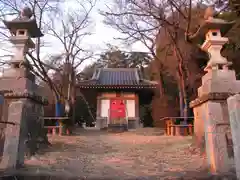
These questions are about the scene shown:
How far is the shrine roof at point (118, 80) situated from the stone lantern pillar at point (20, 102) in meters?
10.6

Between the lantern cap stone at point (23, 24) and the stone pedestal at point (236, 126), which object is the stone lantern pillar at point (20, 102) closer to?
the lantern cap stone at point (23, 24)

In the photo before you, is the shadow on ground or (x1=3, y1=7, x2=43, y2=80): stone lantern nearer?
the shadow on ground

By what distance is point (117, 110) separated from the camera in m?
17.5

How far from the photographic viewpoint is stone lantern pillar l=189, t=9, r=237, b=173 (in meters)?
4.21

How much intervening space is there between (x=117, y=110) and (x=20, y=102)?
1294 cm

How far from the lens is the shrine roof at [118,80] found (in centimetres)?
1659

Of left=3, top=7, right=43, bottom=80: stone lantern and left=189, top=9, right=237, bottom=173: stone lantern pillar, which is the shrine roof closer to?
left=3, top=7, right=43, bottom=80: stone lantern

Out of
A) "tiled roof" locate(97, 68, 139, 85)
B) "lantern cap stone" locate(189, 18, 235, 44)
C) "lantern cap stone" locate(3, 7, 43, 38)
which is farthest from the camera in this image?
"tiled roof" locate(97, 68, 139, 85)

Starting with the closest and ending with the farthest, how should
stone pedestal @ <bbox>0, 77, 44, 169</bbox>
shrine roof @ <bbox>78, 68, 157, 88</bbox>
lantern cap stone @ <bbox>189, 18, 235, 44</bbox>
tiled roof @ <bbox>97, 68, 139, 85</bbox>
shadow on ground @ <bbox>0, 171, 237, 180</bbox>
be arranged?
1. shadow on ground @ <bbox>0, 171, 237, 180</bbox>
2. stone pedestal @ <bbox>0, 77, 44, 169</bbox>
3. lantern cap stone @ <bbox>189, 18, 235, 44</bbox>
4. shrine roof @ <bbox>78, 68, 157, 88</bbox>
5. tiled roof @ <bbox>97, 68, 139, 85</bbox>

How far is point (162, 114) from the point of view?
53.9 ft

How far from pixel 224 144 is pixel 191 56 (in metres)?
11.2

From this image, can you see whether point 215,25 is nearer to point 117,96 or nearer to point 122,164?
point 122,164

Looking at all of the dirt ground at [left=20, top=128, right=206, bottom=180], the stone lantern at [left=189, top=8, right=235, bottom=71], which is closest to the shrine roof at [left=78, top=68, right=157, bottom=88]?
the dirt ground at [left=20, top=128, right=206, bottom=180]

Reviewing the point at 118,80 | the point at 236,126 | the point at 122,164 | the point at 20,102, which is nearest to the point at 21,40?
the point at 20,102
